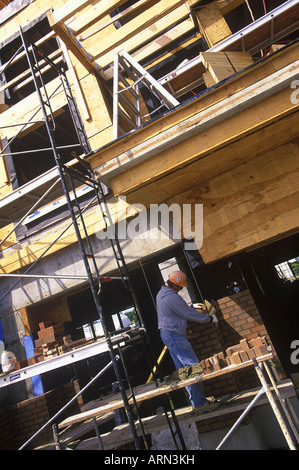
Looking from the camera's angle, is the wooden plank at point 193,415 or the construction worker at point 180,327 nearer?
the wooden plank at point 193,415

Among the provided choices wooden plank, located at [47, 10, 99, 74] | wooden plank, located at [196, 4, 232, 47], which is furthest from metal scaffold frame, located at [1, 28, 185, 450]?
wooden plank, located at [196, 4, 232, 47]

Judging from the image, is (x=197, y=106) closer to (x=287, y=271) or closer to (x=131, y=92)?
(x=131, y=92)

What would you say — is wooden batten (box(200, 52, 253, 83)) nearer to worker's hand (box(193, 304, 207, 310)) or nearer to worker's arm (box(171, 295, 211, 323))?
worker's arm (box(171, 295, 211, 323))

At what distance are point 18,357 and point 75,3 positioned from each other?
702cm

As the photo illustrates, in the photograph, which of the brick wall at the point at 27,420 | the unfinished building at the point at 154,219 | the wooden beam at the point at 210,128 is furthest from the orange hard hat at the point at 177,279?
the brick wall at the point at 27,420

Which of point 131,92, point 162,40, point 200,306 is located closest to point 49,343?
point 200,306

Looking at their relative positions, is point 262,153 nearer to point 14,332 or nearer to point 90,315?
point 90,315

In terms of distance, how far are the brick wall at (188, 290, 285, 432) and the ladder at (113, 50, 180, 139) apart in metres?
3.70

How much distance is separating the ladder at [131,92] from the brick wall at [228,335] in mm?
3703

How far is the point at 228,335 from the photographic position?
5066 millimetres

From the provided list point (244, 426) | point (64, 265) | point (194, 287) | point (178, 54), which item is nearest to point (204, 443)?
point (244, 426)

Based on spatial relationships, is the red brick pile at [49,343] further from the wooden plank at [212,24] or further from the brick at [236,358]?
the wooden plank at [212,24]

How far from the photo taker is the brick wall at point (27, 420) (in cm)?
523

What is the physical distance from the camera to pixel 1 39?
7863 millimetres
